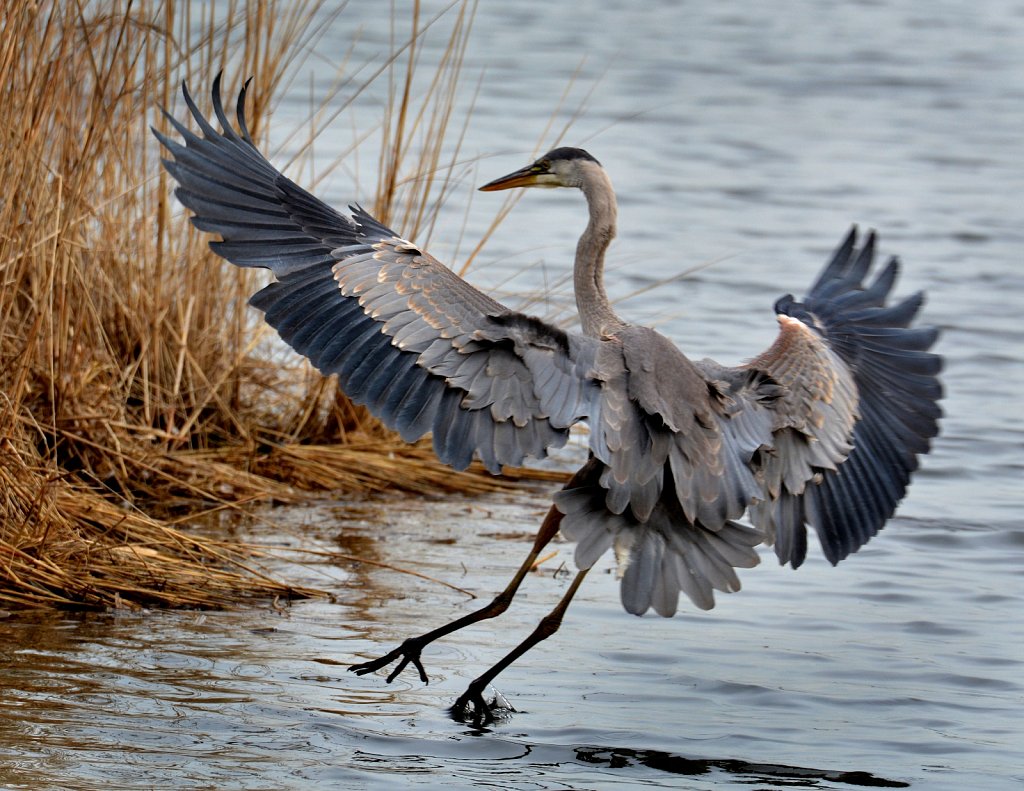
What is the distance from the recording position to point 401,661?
521 centimetres

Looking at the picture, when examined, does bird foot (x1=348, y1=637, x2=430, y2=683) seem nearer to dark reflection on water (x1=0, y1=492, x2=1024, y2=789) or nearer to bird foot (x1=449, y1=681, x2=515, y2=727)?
dark reflection on water (x1=0, y1=492, x2=1024, y2=789)

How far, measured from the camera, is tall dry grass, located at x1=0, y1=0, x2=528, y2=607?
554 centimetres

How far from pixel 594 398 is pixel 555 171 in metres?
1.54

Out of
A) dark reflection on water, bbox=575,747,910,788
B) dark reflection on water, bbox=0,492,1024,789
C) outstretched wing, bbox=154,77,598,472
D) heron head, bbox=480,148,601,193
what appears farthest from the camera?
heron head, bbox=480,148,601,193

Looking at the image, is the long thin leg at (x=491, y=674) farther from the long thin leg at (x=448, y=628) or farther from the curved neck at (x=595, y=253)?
the curved neck at (x=595, y=253)

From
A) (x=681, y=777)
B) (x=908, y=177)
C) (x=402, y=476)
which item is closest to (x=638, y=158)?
(x=908, y=177)

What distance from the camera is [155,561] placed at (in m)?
5.64

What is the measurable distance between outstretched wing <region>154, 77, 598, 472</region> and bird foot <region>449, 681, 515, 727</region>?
72 centimetres

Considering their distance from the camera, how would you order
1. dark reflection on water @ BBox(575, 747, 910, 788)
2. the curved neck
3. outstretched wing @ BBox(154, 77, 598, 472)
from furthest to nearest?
the curved neck < outstretched wing @ BBox(154, 77, 598, 472) < dark reflection on water @ BBox(575, 747, 910, 788)

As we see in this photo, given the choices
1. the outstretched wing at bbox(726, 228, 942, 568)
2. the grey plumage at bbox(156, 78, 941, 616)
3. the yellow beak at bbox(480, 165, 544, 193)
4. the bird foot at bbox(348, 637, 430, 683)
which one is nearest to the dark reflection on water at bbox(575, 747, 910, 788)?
the grey plumage at bbox(156, 78, 941, 616)

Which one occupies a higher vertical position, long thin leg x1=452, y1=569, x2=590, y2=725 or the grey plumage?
the grey plumage

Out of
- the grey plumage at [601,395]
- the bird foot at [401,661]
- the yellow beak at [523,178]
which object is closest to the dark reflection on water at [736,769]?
the grey plumage at [601,395]

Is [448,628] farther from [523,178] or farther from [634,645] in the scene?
[523,178]

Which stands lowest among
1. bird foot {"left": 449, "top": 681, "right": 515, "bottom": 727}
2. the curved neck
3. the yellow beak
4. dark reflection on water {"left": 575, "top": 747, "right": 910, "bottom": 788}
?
dark reflection on water {"left": 575, "top": 747, "right": 910, "bottom": 788}
